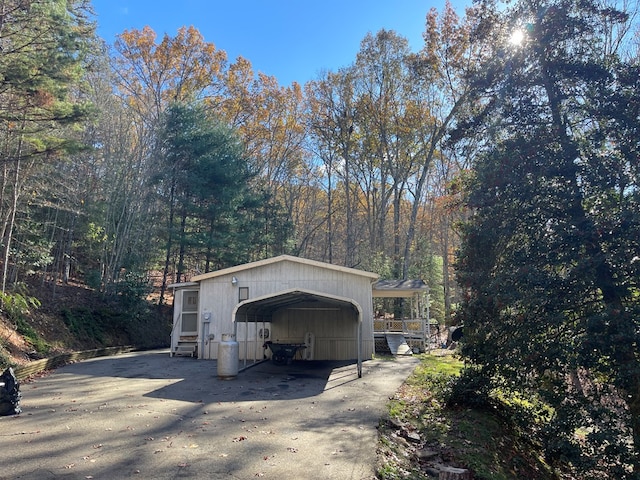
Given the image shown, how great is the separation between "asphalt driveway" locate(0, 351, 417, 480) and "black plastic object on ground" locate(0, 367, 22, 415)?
7.6 inches

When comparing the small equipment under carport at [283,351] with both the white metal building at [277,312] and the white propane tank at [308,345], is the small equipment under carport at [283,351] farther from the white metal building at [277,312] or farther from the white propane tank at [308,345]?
the white propane tank at [308,345]

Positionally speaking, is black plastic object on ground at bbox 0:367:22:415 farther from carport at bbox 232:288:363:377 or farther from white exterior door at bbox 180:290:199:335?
white exterior door at bbox 180:290:199:335

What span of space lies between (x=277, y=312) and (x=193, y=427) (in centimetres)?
980

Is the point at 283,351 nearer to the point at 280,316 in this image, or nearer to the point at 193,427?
the point at 280,316

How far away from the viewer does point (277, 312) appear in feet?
51.8

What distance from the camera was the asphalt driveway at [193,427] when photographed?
4473mm

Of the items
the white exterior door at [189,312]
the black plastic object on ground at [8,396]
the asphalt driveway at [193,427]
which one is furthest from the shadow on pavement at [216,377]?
the black plastic object on ground at [8,396]

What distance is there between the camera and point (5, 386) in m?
6.38

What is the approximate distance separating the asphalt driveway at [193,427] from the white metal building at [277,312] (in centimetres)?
368

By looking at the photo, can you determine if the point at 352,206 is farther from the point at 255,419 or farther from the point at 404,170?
the point at 255,419

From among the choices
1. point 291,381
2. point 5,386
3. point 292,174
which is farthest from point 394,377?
point 292,174

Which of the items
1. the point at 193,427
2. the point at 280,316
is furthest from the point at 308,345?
the point at 193,427

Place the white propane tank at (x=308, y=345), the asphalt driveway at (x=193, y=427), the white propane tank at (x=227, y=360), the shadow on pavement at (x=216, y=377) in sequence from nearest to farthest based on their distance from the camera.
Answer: the asphalt driveway at (x=193, y=427), the shadow on pavement at (x=216, y=377), the white propane tank at (x=227, y=360), the white propane tank at (x=308, y=345)

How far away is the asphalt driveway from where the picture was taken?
4473mm
